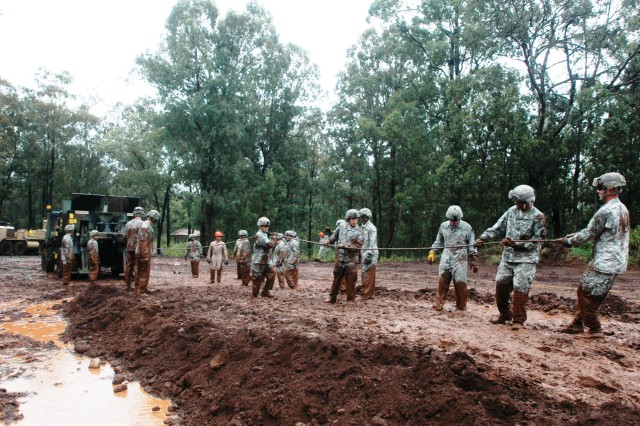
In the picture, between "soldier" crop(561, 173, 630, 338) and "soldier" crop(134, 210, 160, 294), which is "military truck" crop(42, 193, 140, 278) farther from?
"soldier" crop(561, 173, 630, 338)

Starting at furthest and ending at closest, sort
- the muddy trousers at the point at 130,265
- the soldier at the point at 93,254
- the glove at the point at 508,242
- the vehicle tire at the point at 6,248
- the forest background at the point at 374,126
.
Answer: the vehicle tire at the point at 6,248
the forest background at the point at 374,126
the soldier at the point at 93,254
the muddy trousers at the point at 130,265
the glove at the point at 508,242

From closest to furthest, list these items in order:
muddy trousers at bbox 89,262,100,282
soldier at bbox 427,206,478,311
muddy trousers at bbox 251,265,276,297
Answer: soldier at bbox 427,206,478,311, muddy trousers at bbox 251,265,276,297, muddy trousers at bbox 89,262,100,282

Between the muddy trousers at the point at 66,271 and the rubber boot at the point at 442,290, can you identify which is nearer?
→ the rubber boot at the point at 442,290

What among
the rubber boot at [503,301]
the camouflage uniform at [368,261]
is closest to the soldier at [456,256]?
the rubber boot at [503,301]

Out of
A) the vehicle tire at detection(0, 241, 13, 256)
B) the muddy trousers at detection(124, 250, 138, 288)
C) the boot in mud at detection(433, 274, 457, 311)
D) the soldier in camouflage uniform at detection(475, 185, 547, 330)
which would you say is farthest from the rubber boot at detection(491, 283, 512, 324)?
the vehicle tire at detection(0, 241, 13, 256)

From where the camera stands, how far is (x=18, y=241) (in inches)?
1314

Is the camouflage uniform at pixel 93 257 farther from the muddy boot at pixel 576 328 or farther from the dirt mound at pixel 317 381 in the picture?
the muddy boot at pixel 576 328

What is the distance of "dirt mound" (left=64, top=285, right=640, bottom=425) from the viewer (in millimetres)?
4227

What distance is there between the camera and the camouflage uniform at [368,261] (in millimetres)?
11078

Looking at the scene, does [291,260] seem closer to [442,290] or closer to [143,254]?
[143,254]

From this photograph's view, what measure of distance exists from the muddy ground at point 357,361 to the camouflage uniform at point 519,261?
409 mm

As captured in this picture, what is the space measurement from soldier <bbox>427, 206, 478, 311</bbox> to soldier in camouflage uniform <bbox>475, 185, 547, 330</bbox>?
46.4 inches

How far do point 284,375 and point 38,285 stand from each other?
13.4 m

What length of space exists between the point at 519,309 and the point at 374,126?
82.5 feet
